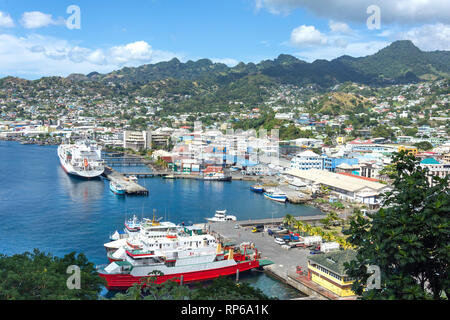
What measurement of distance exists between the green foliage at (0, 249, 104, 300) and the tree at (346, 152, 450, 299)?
3213 millimetres

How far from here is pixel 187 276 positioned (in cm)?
956

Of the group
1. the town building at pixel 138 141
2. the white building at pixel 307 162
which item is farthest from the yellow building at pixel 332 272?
the town building at pixel 138 141

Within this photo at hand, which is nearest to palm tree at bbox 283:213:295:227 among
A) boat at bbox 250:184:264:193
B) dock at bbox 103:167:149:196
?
boat at bbox 250:184:264:193

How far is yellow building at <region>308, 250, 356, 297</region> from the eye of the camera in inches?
332

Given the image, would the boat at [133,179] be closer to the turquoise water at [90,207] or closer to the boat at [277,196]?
the turquoise water at [90,207]

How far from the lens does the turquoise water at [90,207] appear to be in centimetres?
1184

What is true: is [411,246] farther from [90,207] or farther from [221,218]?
[90,207]

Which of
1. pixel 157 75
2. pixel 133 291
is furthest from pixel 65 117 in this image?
pixel 157 75

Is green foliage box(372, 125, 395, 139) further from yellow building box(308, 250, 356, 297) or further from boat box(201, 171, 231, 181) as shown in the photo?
yellow building box(308, 250, 356, 297)

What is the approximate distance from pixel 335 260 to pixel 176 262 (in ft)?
11.6

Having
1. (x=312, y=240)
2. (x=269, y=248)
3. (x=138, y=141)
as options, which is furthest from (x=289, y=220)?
(x=138, y=141)

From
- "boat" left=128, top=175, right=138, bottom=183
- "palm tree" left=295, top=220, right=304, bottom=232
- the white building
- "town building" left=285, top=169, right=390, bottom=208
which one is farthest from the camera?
the white building
